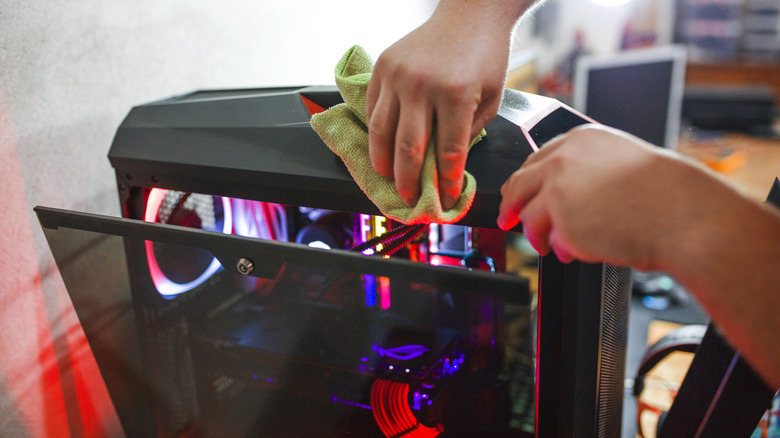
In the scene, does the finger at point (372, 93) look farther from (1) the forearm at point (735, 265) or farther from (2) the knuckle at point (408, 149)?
(1) the forearm at point (735, 265)

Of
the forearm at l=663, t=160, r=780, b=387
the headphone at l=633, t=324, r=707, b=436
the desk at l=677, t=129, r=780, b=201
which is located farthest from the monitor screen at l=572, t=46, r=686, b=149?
the forearm at l=663, t=160, r=780, b=387

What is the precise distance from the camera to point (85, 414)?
75 cm

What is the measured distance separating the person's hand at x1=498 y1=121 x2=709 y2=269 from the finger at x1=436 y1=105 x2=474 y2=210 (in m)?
0.05

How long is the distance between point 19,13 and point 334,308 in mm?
521

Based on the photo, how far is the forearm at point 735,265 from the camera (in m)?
0.27

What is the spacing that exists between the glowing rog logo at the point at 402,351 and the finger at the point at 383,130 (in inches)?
5.3

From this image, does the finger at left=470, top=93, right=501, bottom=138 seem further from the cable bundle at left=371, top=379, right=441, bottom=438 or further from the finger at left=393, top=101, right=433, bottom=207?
the cable bundle at left=371, top=379, right=441, bottom=438

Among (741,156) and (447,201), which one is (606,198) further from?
(741,156)

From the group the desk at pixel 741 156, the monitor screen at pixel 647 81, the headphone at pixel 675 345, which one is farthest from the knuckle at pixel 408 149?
the desk at pixel 741 156

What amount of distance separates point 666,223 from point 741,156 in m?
2.21

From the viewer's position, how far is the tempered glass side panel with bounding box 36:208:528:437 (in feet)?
1.24

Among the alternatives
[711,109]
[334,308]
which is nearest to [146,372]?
[334,308]

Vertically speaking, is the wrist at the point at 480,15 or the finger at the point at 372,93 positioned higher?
the wrist at the point at 480,15

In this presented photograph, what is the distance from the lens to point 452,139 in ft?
1.21
